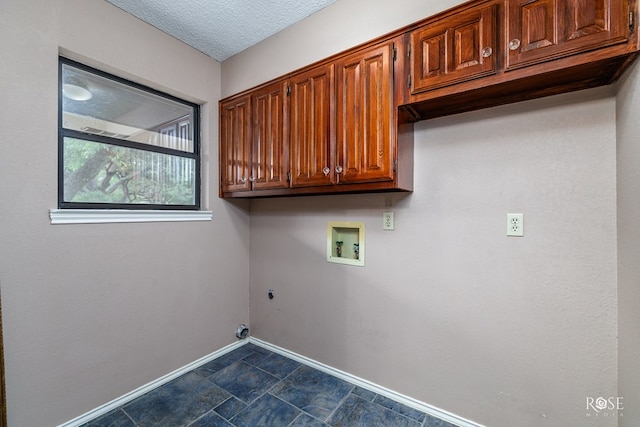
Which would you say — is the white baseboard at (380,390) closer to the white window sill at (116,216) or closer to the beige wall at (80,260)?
the beige wall at (80,260)

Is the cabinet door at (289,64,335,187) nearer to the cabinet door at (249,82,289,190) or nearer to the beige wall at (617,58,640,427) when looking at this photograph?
the cabinet door at (249,82,289,190)

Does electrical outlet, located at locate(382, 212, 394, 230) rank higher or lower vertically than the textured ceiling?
lower

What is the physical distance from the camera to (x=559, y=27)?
111 cm

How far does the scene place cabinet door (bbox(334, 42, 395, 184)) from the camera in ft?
5.02

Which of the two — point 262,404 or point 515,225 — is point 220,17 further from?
point 262,404

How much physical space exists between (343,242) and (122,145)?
66.4 inches

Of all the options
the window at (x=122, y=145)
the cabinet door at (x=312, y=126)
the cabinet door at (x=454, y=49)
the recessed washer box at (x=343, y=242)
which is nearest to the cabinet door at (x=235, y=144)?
the window at (x=122, y=145)

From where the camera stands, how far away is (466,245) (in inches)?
61.5

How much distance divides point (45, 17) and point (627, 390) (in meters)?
3.29

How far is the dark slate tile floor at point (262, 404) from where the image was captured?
1.62 meters

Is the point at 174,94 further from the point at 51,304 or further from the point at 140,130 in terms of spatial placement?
the point at 51,304

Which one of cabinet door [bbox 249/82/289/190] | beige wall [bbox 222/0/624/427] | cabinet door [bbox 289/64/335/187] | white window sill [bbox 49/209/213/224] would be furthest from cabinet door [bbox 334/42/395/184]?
white window sill [bbox 49/209/213/224]

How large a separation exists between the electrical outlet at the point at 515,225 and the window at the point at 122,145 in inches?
87.2

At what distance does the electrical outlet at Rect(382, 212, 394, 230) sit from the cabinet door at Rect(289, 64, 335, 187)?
1.41 feet
